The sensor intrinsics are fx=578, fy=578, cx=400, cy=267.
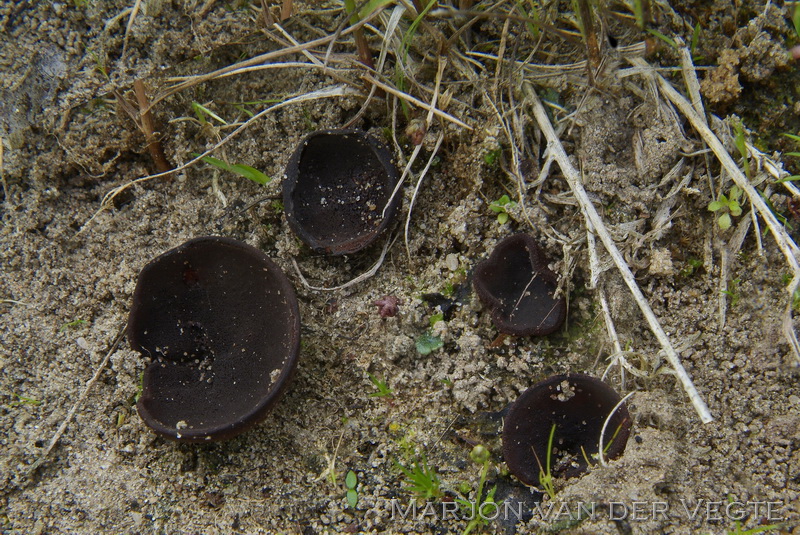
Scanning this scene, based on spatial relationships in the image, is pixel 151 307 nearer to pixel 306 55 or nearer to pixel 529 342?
pixel 306 55

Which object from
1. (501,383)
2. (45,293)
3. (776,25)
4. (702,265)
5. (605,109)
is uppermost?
(776,25)

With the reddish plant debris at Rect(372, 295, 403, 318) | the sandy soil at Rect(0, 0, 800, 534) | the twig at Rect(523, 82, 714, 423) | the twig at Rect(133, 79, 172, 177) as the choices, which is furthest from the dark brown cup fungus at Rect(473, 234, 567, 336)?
the twig at Rect(133, 79, 172, 177)

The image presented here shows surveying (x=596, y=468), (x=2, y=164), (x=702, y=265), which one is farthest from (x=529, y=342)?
(x=2, y=164)

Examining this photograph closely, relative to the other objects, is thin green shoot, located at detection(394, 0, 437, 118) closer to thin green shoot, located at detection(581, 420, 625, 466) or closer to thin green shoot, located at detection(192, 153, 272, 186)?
thin green shoot, located at detection(192, 153, 272, 186)

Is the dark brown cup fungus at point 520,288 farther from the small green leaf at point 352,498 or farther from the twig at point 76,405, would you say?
the twig at point 76,405

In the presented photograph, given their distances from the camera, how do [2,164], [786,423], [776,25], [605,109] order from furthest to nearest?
[2,164], [605,109], [776,25], [786,423]

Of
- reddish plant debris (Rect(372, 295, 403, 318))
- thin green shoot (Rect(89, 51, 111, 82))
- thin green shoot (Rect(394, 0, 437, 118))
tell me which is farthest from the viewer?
thin green shoot (Rect(89, 51, 111, 82))

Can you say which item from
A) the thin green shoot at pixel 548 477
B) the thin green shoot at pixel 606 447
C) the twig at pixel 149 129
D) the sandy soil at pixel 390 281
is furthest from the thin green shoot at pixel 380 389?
the twig at pixel 149 129
